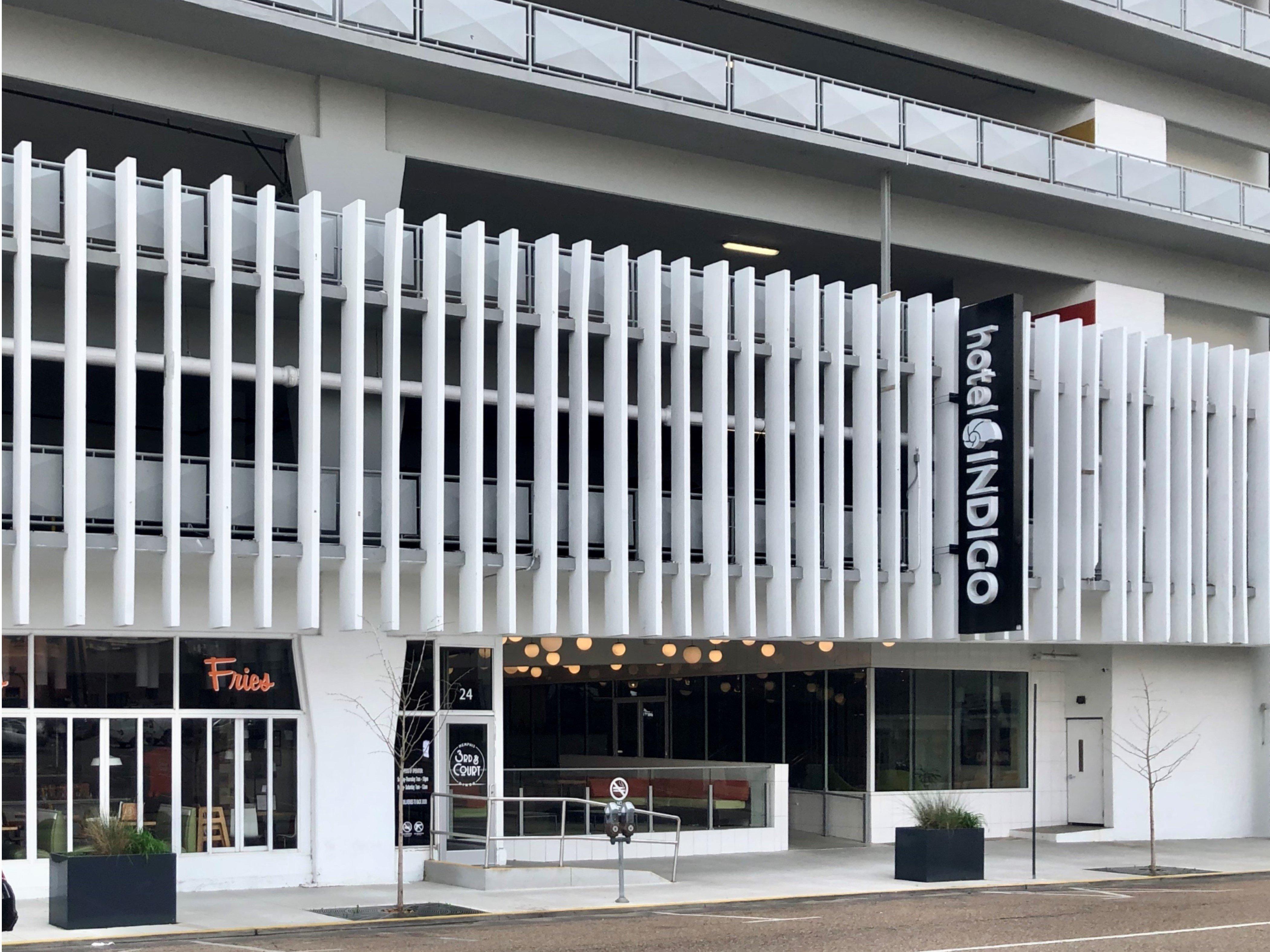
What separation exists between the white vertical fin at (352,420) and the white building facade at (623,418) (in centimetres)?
8

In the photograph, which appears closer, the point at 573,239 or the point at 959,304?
the point at 959,304

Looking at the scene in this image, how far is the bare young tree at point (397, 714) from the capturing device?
23.5 metres

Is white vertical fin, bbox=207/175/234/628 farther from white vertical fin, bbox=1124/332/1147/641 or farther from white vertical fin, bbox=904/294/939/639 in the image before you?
white vertical fin, bbox=1124/332/1147/641

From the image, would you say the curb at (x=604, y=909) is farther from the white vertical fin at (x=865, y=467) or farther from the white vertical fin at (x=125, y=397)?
the white vertical fin at (x=865, y=467)

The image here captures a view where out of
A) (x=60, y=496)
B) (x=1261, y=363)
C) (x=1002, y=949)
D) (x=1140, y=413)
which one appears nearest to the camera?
(x=1002, y=949)

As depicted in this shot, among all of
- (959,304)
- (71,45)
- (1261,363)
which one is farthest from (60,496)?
(1261,363)

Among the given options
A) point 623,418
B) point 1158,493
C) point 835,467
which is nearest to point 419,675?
point 623,418

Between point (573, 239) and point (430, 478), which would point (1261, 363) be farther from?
point (430, 478)

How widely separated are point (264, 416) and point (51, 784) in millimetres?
5731

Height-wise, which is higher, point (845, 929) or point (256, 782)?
point (256, 782)

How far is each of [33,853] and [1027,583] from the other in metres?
17.1

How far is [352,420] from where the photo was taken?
897 inches

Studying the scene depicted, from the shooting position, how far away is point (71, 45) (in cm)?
2333

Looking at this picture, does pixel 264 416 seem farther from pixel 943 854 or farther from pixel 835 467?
pixel 943 854
